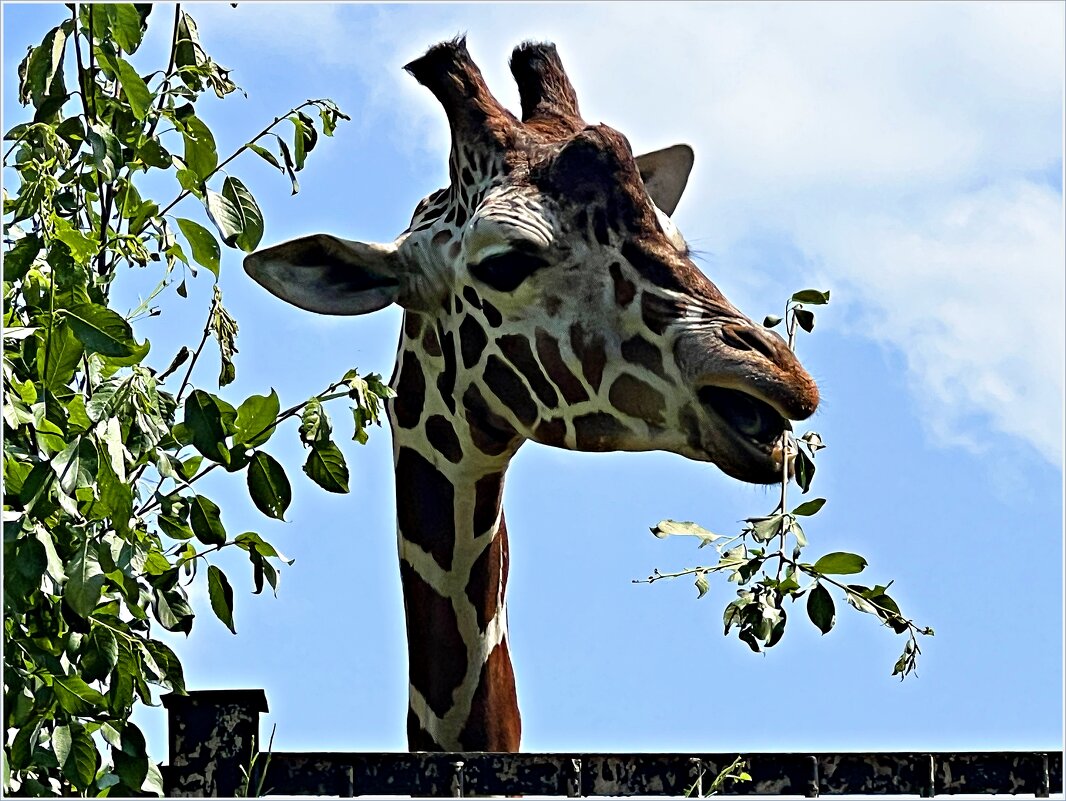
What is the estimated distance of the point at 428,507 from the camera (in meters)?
4.61

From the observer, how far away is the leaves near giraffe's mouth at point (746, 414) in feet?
13.0

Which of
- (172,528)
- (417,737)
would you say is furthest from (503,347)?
(172,528)

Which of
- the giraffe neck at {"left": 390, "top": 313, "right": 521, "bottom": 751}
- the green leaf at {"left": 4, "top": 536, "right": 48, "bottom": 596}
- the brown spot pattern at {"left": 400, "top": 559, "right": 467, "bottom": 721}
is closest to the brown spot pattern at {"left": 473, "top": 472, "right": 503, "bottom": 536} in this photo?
the giraffe neck at {"left": 390, "top": 313, "right": 521, "bottom": 751}

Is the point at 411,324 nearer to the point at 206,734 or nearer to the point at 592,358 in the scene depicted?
the point at 592,358

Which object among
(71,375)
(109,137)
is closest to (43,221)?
(109,137)

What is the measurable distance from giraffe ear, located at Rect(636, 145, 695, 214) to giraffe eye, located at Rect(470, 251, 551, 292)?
49.7 inches

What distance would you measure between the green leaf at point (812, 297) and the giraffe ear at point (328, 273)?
1.08 m

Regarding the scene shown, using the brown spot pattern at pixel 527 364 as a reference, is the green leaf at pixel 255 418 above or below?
below

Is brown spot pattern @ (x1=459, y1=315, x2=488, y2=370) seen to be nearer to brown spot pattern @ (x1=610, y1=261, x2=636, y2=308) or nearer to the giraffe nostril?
brown spot pattern @ (x1=610, y1=261, x2=636, y2=308)

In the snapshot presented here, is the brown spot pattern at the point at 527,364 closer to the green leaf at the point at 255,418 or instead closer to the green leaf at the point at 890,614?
the green leaf at the point at 890,614

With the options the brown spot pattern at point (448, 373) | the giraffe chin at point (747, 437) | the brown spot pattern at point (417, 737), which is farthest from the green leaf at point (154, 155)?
the brown spot pattern at point (417, 737)

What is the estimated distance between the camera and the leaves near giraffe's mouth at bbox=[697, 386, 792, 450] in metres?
3.97

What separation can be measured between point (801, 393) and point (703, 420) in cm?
27

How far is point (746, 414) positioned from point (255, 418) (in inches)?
52.6
